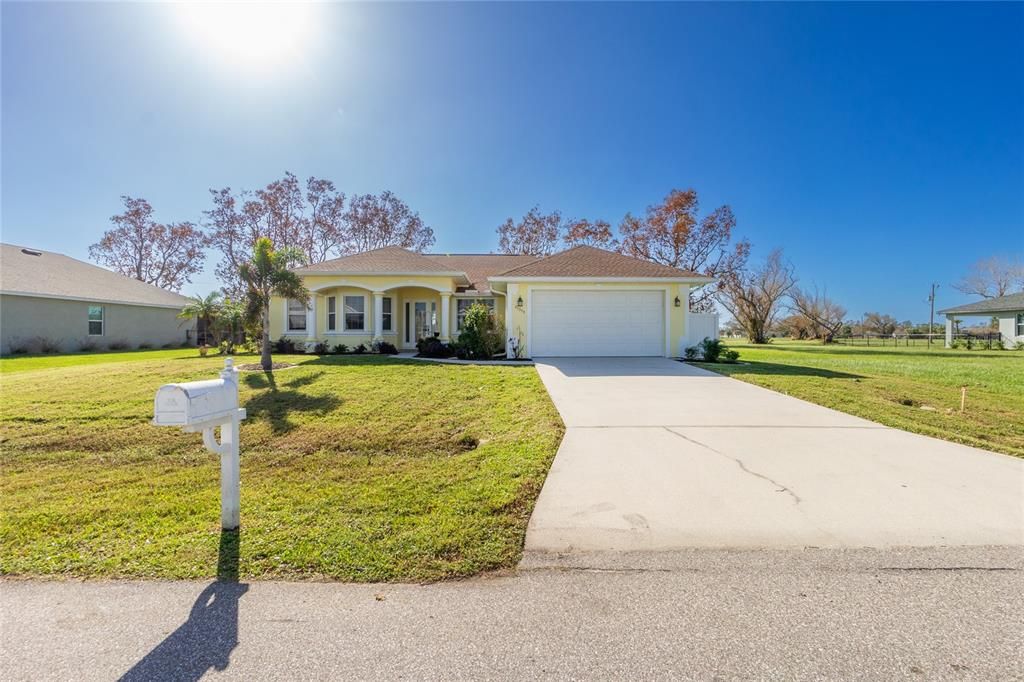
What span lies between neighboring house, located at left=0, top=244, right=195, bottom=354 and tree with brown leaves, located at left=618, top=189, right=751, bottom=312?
29.5 meters

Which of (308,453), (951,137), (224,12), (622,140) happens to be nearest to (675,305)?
(622,140)

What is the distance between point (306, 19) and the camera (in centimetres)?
909

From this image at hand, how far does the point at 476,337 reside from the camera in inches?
529

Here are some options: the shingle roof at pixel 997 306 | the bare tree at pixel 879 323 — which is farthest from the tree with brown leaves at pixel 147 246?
the bare tree at pixel 879 323

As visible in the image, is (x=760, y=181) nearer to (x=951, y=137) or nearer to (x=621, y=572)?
(x=951, y=137)

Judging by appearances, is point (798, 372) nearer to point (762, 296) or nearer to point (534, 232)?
point (534, 232)

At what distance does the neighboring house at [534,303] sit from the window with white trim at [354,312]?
0.04 m

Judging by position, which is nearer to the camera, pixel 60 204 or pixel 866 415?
pixel 866 415

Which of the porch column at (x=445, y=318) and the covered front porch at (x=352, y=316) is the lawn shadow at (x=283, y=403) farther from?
the porch column at (x=445, y=318)

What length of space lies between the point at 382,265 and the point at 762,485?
15.1m

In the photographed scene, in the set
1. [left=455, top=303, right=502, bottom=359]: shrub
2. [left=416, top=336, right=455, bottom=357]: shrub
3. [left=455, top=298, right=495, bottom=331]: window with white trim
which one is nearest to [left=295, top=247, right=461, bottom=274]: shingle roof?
[left=455, top=298, right=495, bottom=331]: window with white trim

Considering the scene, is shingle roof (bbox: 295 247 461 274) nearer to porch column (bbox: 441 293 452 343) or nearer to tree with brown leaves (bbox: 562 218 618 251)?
porch column (bbox: 441 293 452 343)

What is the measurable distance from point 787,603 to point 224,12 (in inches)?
460

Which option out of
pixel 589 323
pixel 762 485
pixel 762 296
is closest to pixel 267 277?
pixel 589 323
